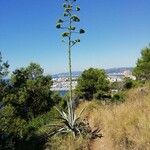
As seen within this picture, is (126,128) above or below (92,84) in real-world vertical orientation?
below

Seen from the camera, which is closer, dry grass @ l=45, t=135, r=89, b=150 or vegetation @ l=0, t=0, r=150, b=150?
vegetation @ l=0, t=0, r=150, b=150

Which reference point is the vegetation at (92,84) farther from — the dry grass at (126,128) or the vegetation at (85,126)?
the dry grass at (126,128)

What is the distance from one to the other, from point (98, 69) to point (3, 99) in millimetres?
28613

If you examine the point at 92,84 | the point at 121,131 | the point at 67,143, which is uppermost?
the point at 92,84

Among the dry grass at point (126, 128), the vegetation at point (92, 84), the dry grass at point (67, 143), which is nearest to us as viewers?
the dry grass at point (126, 128)

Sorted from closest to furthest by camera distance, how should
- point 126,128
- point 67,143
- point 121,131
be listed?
point 126,128
point 121,131
point 67,143

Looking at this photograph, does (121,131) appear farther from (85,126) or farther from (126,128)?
(85,126)

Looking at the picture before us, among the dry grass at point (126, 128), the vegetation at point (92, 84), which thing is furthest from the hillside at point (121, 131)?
the vegetation at point (92, 84)

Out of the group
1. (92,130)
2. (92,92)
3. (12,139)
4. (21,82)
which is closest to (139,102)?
(92,130)

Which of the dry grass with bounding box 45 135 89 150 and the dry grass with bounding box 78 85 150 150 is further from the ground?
the dry grass with bounding box 78 85 150 150

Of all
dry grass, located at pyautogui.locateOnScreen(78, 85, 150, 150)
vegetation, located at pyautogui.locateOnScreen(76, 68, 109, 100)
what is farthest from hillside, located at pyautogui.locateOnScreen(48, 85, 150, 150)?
vegetation, located at pyautogui.locateOnScreen(76, 68, 109, 100)

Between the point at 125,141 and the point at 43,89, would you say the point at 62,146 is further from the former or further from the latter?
the point at 43,89

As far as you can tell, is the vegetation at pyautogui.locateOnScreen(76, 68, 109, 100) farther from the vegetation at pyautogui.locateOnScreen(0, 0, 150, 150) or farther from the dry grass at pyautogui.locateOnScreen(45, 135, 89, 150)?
the dry grass at pyautogui.locateOnScreen(45, 135, 89, 150)

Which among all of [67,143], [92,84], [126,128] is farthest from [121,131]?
[92,84]
